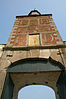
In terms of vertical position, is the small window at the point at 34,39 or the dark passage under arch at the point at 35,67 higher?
the small window at the point at 34,39

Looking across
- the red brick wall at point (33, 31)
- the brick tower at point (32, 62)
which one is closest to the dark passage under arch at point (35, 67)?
the brick tower at point (32, 62)

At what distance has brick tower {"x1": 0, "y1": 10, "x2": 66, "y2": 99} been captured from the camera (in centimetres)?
471

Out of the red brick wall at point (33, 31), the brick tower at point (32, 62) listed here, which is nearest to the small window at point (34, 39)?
the brick tower at point (32, 62)

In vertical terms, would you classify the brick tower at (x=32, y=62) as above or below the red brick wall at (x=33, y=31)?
below

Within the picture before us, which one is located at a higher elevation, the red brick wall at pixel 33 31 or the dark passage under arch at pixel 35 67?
the red brick wall at pixel 33 31

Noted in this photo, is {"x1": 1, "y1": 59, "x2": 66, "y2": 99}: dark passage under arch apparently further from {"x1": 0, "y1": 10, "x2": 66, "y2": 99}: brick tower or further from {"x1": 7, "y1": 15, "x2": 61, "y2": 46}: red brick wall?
{"x1": 7, "y1": 15, "x2": 61, "y2": 46}: red brick wall

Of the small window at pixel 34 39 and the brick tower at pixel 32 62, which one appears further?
the small window at pixel 34 39

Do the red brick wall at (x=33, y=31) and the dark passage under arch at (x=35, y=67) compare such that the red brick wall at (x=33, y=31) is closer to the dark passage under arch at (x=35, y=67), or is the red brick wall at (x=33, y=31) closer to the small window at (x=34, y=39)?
the small window at (x=34, y=39)

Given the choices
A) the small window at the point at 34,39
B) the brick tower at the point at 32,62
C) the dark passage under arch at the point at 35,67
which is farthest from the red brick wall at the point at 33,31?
the dark passage under arch at the point at 35,67

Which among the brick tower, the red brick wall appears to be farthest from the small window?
the red brick wall

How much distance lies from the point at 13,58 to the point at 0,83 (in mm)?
1529

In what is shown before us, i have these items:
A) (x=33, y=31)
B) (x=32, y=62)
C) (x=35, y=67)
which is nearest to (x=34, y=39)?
(x=33, y=31)

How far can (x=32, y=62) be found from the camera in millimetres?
5180

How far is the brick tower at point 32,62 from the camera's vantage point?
471 centimetres
